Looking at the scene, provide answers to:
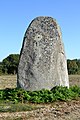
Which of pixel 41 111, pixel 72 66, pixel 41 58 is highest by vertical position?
pixel 72 66

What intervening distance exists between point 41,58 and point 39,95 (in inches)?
75.5

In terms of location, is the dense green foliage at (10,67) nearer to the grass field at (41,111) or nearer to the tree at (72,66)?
the tree at (72,66)

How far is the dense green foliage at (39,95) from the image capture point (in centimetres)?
1417

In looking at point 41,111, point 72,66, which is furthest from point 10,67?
point 41,111

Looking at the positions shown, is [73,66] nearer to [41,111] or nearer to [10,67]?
[10,67]

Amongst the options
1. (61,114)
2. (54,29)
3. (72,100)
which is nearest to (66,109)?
(61,114)

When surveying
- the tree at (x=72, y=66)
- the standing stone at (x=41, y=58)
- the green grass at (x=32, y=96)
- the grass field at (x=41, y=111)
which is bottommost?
the grass field at (x=41, y=111)

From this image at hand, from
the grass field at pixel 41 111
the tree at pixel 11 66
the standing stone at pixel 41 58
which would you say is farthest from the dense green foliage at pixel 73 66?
the grass field at pixel 41 111

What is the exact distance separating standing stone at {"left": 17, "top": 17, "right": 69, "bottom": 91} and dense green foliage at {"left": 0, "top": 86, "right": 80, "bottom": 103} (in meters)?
0.62

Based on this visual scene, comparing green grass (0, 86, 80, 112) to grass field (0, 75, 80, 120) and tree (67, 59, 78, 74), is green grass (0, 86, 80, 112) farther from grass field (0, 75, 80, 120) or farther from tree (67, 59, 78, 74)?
tree (67, 59, 78, 74)

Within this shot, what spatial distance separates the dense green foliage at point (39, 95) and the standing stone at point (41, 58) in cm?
62

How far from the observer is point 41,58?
15.8 metres

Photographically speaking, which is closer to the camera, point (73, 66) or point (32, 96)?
point (32, 96)

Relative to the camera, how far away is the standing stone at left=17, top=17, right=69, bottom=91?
51.3 ft
